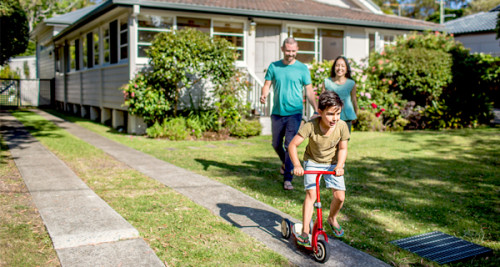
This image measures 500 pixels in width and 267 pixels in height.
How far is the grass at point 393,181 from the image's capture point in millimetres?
4484

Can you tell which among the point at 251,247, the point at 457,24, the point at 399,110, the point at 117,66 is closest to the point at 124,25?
the point at 117,66

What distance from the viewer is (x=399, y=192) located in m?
6.09

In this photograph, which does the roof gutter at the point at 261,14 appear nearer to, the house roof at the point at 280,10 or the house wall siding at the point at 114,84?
the house roof at the point at 280,10

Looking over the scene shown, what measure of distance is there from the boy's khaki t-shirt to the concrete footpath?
2.54 feet

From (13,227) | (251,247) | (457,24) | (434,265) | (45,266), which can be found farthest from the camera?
(457,24)

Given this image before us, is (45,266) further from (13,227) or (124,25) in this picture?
(124,25)

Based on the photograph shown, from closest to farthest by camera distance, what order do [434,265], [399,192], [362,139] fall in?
[434,265] → [399,192] → [362,139]

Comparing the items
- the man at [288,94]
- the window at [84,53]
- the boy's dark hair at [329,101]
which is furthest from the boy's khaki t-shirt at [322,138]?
the window at [84,53]

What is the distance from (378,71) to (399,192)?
29.6 ft

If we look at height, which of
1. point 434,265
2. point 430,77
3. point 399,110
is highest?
point 430,77

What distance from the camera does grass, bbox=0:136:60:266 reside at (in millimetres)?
3502

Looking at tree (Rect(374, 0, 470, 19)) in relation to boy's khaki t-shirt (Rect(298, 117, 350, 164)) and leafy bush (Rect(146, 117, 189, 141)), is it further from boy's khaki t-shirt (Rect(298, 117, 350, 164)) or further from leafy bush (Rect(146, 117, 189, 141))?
boy's khaki t-shirt (Rect(298, 117, 350, 164))

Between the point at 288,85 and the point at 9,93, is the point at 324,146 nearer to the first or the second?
the point at 288,85

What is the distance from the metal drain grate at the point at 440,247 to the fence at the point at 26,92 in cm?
2306
